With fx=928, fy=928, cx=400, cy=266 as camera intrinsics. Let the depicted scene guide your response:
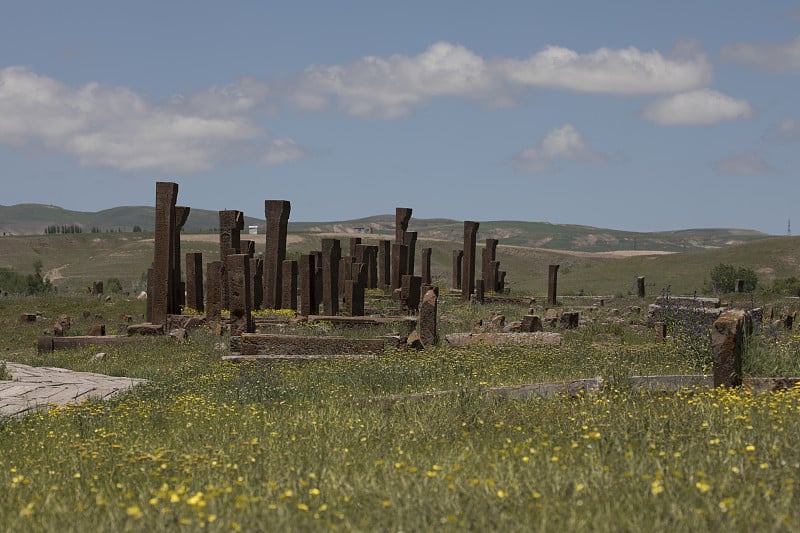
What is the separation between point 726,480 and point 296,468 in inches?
114

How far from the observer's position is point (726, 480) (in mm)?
5543

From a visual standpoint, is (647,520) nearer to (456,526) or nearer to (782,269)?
(456,526)

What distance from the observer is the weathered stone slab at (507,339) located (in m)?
18.2

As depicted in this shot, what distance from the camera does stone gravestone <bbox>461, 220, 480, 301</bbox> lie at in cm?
3812

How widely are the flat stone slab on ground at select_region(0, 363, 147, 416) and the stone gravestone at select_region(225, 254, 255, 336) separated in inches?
151

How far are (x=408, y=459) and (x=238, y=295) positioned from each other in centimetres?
1317

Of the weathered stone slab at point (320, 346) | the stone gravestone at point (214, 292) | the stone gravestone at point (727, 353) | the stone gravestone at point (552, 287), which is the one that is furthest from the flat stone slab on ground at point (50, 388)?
the stone gravestone at point (552, 287)

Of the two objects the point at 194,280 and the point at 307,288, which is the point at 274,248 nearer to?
the point at 194,280

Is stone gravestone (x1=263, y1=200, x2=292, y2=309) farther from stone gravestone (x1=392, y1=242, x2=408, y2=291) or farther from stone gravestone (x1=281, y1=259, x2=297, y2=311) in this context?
stone gravestone (x1=392, y1=242, x2=408, y2=291)

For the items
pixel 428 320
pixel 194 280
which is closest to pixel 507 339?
pixel 428 320

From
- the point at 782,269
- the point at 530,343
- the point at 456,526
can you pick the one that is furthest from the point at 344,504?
the point at 782,269

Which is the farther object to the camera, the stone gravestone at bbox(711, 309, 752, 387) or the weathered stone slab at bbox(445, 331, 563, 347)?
the weathered stone slab at bbox(445, 331, 563, 347)

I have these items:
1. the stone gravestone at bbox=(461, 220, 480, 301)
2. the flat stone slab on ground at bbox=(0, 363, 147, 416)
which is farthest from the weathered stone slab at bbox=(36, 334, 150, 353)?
the stone gravestone at bbox=(461, 220, 480, 301)

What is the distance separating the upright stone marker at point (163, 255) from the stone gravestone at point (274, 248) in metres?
4.25
